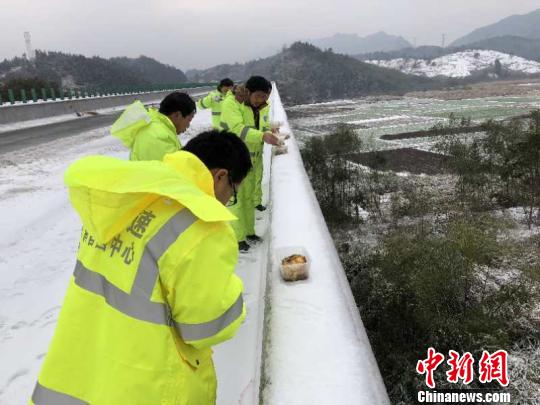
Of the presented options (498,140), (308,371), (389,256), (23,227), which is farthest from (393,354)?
(498,140)

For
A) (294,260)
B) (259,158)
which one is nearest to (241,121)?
(259,158)

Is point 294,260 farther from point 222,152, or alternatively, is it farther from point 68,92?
point 68,92

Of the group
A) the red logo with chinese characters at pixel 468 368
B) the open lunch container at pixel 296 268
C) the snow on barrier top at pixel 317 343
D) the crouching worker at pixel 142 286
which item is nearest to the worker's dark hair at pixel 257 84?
the snow on barrier top at pixel 317 343

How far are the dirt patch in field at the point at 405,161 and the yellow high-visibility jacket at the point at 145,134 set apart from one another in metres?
12.5

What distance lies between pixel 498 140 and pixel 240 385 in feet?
41.2

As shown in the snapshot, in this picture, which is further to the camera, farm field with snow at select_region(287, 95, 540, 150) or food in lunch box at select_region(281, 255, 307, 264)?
farm field with snow at select_region(287, 95, 540, 150)

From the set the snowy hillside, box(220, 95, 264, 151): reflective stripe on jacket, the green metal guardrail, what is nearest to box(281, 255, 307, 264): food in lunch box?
box(220, 95, 264, 151): reflective stripe on jacket

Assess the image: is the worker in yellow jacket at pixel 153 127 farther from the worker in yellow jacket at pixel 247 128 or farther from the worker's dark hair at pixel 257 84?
the worker's dark hair at pixel 257 84

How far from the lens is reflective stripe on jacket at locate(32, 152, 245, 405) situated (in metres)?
1.08

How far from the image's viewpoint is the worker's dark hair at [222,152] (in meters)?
1.43

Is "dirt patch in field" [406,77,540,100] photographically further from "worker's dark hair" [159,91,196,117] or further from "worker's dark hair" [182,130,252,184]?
"worker's dark hair" [182,130,252,184]

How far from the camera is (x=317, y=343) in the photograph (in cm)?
167

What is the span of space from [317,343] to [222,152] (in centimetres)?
83

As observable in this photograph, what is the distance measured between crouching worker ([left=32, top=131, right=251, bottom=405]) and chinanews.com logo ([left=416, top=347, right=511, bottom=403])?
3274mm
